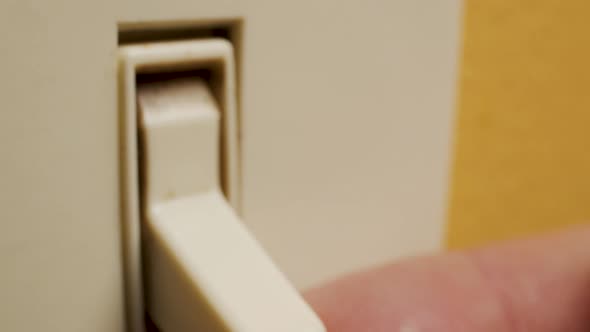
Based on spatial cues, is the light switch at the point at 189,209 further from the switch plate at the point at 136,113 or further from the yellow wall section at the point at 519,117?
the yellow wall section at the point at 519,117

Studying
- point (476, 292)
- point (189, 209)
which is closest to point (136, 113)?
point (189, 209)

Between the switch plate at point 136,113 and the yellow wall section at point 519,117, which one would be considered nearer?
the switch plate at point 136,113

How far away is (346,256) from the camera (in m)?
0.23

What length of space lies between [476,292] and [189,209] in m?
0.11

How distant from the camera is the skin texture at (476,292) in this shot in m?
0.21

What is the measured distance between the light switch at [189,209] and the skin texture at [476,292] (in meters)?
0.05

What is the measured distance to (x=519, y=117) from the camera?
0.33 meters

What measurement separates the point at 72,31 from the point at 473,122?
0.21 meters

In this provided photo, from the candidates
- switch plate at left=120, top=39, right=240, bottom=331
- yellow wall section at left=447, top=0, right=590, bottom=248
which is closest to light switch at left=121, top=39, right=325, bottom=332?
switch plate at left=120, top=39, right=240, bottom=331

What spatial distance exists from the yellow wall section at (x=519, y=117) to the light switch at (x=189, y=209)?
16 centimetres

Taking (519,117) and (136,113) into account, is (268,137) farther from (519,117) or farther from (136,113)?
(519,117)

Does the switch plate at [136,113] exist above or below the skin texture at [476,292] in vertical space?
above

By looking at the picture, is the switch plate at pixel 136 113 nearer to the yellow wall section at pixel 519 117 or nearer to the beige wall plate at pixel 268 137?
the beige wall plate at pixel 268 137

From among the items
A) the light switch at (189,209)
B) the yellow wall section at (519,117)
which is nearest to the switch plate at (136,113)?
the light switch at (189,209)
